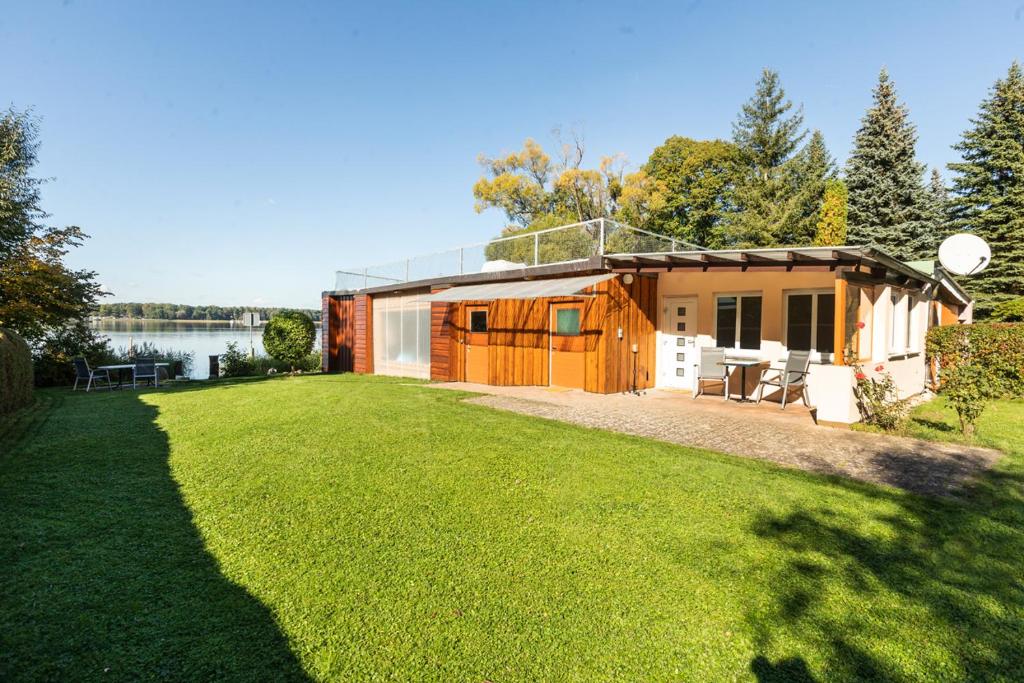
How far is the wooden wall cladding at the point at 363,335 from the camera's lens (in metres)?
18.9

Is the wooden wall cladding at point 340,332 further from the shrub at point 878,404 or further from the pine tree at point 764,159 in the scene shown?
the pine tree at point 764,159

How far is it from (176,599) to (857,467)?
6.65 meters

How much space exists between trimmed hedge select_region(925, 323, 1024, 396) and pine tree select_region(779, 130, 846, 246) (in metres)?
17.5

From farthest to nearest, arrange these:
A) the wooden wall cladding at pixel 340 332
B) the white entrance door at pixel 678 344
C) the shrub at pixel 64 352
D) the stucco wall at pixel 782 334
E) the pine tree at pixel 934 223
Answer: the pine tree at pixel 934 223 → the wooden wall cladding at pixel 340 332 → the shrub at pixel 64 352 → the white entrance door at pixel 678 344 → the stucco wall at pixel 782 334

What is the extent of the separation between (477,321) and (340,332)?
29.9ft

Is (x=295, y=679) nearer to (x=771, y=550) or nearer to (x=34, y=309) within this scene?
(x=771, y=550)

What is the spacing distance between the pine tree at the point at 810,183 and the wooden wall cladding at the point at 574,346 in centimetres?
2219

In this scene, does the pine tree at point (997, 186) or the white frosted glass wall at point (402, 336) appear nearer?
the white frosted glass wall at point (402, 336)

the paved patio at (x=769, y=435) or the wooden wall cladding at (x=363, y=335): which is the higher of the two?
the wooden wall cladding at (x=363, y=335)

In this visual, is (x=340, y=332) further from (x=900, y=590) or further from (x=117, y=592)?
(x=900, y=590)

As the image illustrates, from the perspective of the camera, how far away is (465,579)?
3088 millimetres

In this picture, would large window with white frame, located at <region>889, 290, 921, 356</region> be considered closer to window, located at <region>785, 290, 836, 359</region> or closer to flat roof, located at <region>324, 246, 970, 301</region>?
flat roof, located at <region>324, 246, 970, 301</region>

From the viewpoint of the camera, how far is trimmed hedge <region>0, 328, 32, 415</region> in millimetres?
8398

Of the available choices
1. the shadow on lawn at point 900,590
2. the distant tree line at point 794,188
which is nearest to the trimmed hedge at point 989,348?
the shadow on lawn at point 900,590
